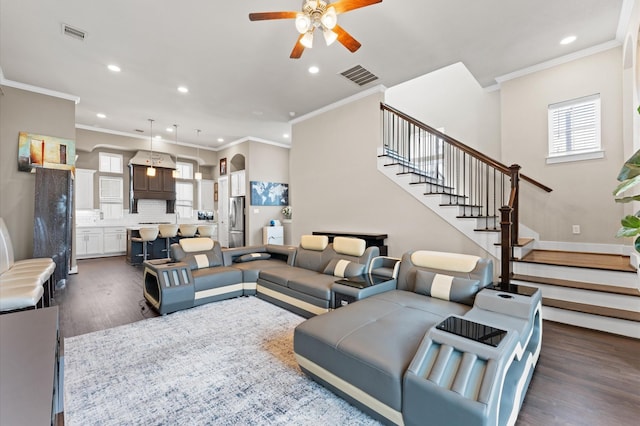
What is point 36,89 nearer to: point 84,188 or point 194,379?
point 84,188

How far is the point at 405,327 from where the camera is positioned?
2.04 m

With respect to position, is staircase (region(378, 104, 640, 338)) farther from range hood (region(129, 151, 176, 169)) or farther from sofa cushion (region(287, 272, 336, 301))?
range hood (region(129, 151, 176, 169))

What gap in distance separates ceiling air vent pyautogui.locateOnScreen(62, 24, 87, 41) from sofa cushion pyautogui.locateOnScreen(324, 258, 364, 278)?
4293 millimetres

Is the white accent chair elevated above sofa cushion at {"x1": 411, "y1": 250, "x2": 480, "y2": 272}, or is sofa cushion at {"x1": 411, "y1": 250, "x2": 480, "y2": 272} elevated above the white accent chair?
sofa cushion at {"x1": 411, "y1": 250, "x2": 480, "y2": 272}

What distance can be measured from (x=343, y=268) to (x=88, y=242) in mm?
7693

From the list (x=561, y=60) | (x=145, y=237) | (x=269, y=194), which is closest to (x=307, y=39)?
(x=561, y=60)

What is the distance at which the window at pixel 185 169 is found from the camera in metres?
9.53

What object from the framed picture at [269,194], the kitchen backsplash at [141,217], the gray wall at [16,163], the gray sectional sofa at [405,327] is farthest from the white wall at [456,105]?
the kitchen backsplash at [141,217]

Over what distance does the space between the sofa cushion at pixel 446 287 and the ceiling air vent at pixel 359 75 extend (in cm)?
335

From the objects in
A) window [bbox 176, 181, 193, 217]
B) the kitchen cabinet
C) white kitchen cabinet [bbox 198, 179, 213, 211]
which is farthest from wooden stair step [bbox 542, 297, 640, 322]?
window [bbox 176, 181, 193, 217]

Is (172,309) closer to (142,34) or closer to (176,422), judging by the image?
(176,422)

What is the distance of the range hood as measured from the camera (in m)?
8.27

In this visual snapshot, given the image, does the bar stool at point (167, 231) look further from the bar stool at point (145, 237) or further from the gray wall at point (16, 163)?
the gray wall at point (16, 163)

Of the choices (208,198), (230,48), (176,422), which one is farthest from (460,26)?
(208,198)
